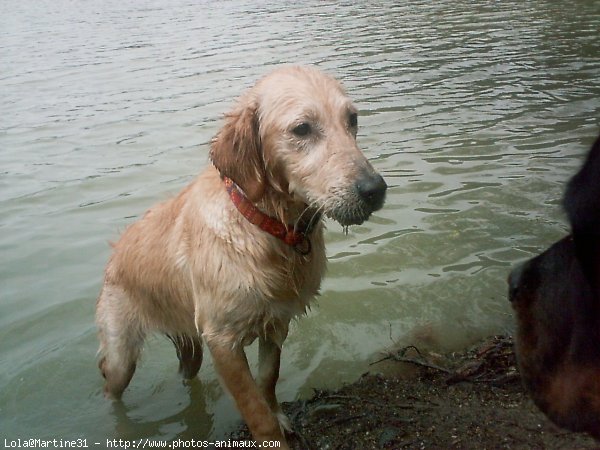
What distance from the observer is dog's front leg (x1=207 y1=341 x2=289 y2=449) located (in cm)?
386

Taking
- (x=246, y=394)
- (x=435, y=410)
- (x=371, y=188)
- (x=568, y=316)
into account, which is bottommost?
(x=435, y=410)

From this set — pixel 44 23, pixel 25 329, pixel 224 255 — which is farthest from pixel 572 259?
pixel 44 23

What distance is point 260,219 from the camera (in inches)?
150

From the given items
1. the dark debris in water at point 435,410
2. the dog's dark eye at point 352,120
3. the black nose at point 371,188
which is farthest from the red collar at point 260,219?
the dark debris in water at point 435,410

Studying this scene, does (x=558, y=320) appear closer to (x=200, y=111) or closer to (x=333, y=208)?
(x=333, y=208)

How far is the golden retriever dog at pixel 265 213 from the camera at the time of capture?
360 cm

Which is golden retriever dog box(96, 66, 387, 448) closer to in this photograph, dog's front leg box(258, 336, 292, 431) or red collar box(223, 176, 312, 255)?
red collar box(223, 176, 312, 255)

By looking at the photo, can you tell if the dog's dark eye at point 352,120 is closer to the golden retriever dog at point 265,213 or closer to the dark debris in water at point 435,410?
the golden retriever dog at point 265,213

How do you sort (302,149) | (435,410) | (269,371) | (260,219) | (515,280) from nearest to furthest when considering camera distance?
(515,280)
(302,149)
(260,219)
(435,410)
(269,371)

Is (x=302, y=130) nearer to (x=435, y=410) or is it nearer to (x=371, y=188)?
(x=371, y=188)

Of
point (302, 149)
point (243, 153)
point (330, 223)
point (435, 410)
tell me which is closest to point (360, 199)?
point (302, 149)

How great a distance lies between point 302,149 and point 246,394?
5.01 ft

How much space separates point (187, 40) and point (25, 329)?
1450cm

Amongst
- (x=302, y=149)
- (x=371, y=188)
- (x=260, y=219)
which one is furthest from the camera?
(x=260, y=219)
